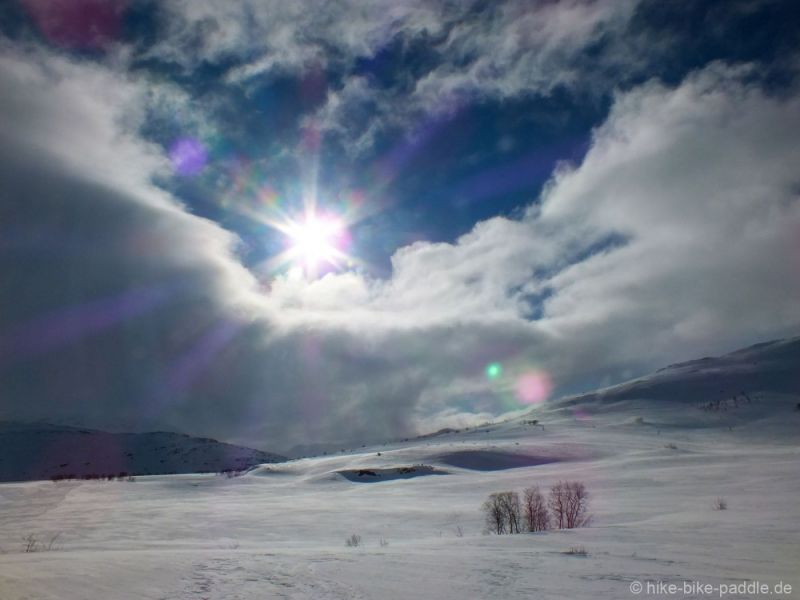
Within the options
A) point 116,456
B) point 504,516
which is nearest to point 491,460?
point 504,516

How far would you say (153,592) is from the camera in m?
6.75

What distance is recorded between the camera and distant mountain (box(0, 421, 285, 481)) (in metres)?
152

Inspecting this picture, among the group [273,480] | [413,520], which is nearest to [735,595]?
[413,520]

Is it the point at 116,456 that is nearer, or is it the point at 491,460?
the point at 491,460

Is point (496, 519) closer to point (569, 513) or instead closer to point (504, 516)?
point (504, 516)

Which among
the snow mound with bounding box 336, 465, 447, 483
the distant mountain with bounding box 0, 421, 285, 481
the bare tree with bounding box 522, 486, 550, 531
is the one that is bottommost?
the bare tree with bounding box 522, 486, 550, 531

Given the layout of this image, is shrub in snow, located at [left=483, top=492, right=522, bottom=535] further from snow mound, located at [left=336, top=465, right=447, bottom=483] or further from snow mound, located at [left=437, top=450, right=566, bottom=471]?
snow mound, located at [left=437, top=450, right=566, bottom=471]

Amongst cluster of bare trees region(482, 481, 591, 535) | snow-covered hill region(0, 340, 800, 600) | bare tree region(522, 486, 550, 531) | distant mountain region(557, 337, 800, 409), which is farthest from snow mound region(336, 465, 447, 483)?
distant mountain region(557, 337, 800, 409)

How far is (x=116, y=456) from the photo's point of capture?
177 metres

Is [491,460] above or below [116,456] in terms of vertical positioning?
below

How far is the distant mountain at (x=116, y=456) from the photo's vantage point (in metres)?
152

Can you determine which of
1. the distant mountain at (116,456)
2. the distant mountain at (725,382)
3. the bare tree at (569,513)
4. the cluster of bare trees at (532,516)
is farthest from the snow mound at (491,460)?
the distant mountain at (116,456)

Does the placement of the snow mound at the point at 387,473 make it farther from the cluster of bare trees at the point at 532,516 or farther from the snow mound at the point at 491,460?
the cluster of bare trees at the point at 532,516

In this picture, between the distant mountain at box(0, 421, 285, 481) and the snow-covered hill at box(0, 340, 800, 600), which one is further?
the distant mountain at box(0, 421, 285, 481)
